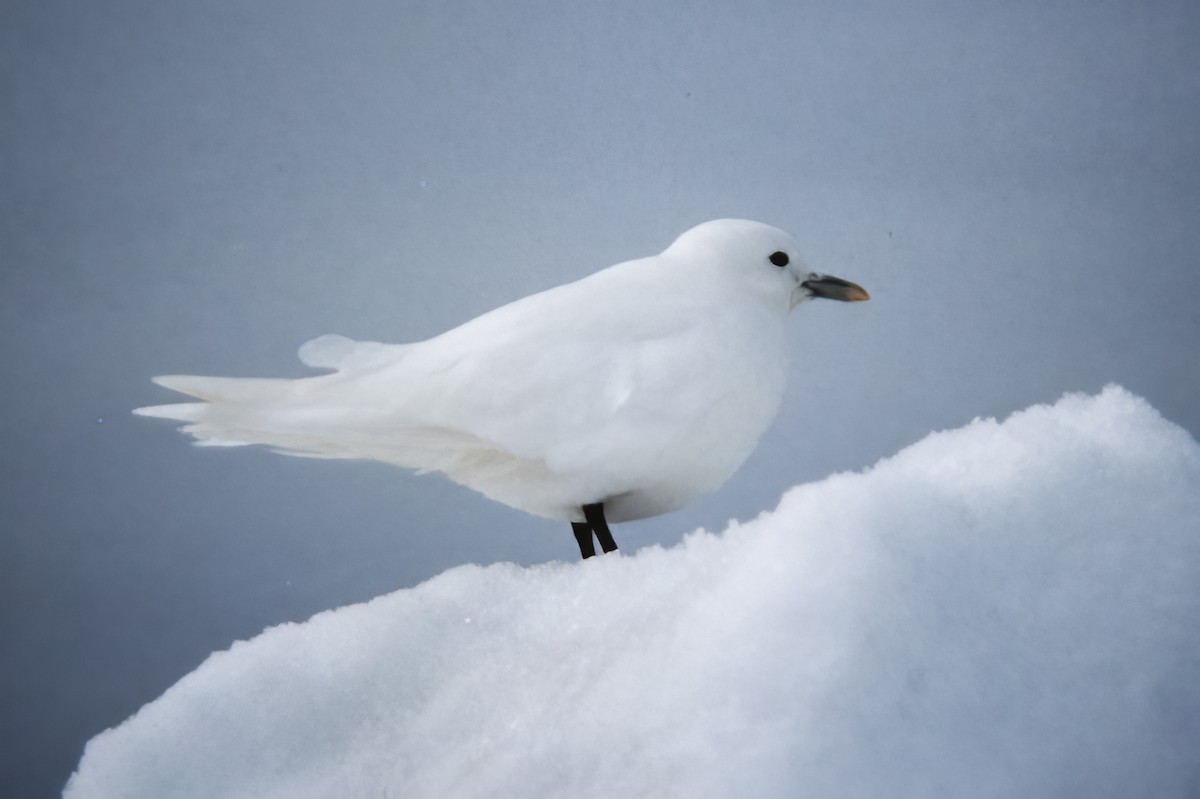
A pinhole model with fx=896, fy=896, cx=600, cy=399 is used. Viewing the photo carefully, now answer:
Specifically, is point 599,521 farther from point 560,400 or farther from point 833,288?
point 833,288

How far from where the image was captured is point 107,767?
3.11ft

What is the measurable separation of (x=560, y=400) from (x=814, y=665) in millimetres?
459

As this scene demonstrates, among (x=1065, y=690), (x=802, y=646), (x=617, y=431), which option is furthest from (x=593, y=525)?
(x=1065, y=690)

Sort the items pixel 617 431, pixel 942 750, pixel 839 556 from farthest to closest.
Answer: pixel 617 431, pixel 839 556, pixel 942 750

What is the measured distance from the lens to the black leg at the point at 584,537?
1.22m

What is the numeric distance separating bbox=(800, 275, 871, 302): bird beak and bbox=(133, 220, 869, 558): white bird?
0.14 m

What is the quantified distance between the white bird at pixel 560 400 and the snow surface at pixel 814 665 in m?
0.14

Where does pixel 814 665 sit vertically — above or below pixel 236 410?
below

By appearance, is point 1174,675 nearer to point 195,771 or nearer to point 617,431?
point 617,431

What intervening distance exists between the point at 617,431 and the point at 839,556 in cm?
35

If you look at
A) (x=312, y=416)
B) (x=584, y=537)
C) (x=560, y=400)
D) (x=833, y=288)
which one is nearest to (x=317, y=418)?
(x=312, y=416)

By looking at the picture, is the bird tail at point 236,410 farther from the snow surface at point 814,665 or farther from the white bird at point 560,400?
the snow surface at point 814,665

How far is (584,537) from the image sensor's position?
1.23 meters

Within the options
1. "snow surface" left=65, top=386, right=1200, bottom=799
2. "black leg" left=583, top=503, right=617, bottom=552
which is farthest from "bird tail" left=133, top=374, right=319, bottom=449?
"black leg" left=583, top=503, right=617, bottom=552
